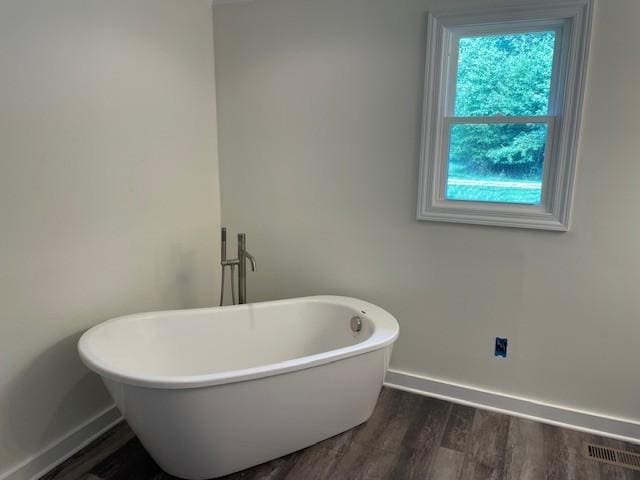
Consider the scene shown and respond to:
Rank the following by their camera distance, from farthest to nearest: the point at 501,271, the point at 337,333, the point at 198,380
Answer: the point at 337,333
the point at 501,271
the point at 198,380

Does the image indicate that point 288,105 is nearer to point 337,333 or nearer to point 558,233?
point 337,333

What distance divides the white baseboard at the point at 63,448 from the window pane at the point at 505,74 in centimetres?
238

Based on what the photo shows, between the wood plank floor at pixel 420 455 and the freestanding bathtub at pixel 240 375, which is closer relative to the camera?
the freestanding bathtub at pixel 240 375

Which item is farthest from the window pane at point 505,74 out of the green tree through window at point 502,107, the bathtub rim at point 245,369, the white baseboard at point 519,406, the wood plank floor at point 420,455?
the wood plank floor at point 420,455

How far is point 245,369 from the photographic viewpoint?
180 centimetres

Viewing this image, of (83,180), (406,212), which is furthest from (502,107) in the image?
(83,180)

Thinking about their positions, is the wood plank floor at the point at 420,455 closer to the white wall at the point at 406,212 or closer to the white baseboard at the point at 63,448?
the white baseboard at the point at 63,448

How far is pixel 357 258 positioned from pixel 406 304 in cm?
38

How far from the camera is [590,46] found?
6.48 feet

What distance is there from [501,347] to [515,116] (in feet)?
3.93

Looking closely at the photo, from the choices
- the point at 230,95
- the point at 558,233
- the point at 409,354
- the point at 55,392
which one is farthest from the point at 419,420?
the point at 230,95

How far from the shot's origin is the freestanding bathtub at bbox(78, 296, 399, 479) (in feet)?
5.61

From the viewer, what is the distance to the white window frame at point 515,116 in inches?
79.4

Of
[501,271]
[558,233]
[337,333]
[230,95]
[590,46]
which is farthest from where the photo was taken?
[230,95]
